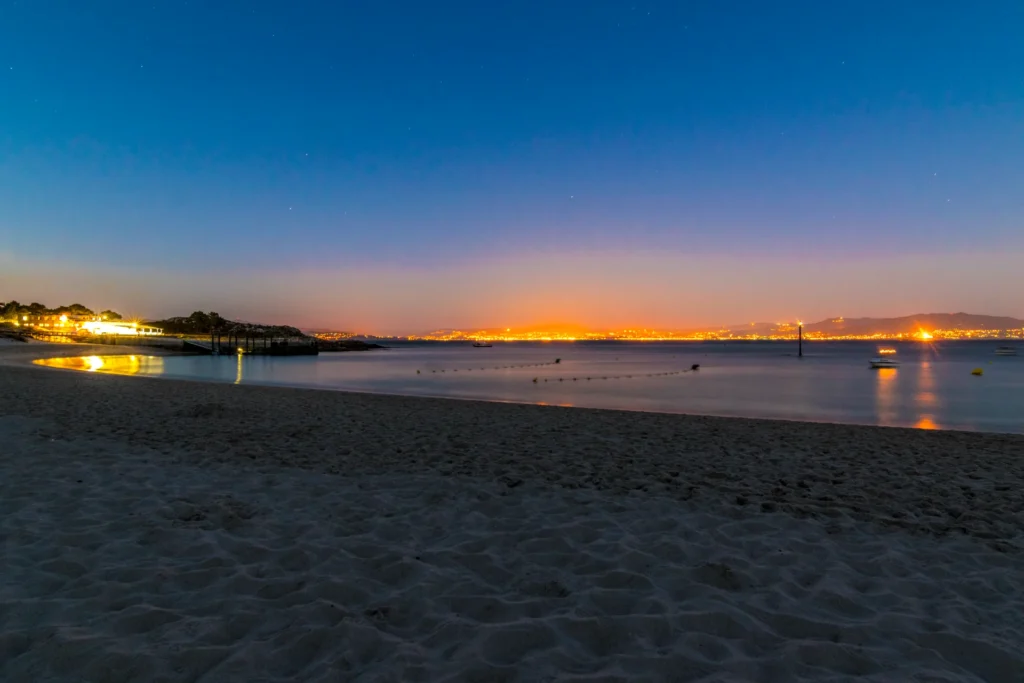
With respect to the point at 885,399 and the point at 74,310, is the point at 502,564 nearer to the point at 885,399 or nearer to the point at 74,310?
the point at 885,399

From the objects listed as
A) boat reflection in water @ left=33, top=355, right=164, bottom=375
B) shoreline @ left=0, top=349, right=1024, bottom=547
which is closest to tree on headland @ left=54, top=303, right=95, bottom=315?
boat reflection in water @ left=33, top=355, right=164, bottom=375

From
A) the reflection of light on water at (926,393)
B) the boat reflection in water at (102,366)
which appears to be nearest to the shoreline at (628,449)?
the reflection of light on water at (926,393)

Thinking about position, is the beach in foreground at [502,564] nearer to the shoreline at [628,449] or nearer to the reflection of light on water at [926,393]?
the shoreline at [628,449]

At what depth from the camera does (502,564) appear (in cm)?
446

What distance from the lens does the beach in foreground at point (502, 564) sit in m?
3.15

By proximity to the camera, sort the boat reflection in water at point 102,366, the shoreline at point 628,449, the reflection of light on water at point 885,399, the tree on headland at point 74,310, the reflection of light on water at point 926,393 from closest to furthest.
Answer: the shoreline at point 628,449 → the reflection of light on water at point 885,399 → the reflection of light on water at point 926,393 → the boat reflection in water at point 102,366 → the tree on headland at point 74,310

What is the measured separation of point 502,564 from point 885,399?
30.2 m

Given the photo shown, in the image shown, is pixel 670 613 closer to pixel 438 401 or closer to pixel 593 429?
pixel 593 429

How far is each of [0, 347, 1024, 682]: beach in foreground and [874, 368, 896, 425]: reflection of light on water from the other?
13142 mm

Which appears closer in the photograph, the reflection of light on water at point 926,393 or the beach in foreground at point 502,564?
the beach in foreground at point 502,564

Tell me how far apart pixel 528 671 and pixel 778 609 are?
5.98ft

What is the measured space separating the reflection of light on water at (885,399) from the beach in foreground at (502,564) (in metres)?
13.1

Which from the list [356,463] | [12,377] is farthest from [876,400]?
[12,377]

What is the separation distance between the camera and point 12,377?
856 inches
